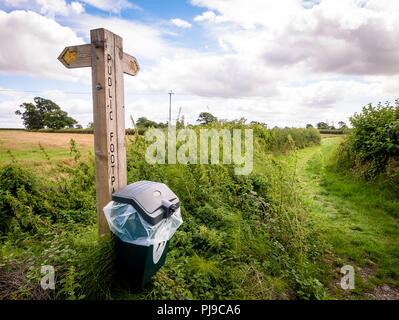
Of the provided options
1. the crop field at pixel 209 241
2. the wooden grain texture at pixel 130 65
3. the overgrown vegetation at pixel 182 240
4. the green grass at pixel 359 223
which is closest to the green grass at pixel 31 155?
the crop field at pixel 209 241

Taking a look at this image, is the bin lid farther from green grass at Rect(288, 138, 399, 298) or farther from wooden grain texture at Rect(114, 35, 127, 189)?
green grass at Rect(288, 138, 399, 298)

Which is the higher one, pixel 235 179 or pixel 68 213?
pixel 235 179

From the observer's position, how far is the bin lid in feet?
6.59

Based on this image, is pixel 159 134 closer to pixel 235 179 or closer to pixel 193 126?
pixel 193 126

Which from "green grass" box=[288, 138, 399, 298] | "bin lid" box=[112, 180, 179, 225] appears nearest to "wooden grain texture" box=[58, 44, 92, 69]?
"bin lid" box=[112, 180, 179, 225]

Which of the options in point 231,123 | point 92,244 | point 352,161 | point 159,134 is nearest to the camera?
point 92,244

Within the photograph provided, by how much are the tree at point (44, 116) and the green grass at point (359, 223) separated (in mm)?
42639

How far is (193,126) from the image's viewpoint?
6137mm

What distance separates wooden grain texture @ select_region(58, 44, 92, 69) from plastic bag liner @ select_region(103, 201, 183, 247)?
1.53m

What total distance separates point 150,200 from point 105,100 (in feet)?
3.75

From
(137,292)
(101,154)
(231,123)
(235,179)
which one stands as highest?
(231,123)

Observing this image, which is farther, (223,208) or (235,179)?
(235,179)

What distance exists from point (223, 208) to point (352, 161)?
23.5ft
